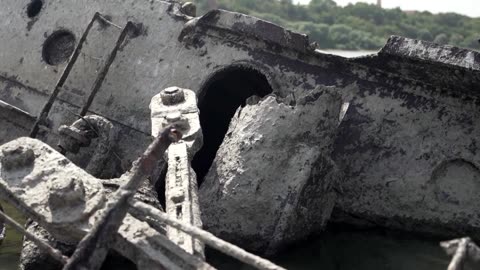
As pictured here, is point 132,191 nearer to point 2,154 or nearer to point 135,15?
point 2,154

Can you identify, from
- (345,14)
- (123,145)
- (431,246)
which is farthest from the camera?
(345,14)

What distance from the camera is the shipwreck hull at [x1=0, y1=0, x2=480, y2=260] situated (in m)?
5.75

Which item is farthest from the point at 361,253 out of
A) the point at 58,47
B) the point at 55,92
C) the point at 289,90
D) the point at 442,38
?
the point at 442,38

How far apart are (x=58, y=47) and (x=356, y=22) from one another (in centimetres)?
5014

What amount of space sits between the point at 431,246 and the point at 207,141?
335 centimetres

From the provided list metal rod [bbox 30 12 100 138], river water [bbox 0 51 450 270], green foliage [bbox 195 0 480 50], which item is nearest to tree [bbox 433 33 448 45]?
green foliage [bbox 195 0 480 50]

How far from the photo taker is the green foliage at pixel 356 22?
47.4 meters

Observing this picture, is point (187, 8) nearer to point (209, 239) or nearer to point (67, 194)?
point (67, 194)

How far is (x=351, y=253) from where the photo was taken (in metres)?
5.59

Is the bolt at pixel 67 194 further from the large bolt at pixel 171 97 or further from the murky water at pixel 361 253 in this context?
the large bolt at pixel 171 97

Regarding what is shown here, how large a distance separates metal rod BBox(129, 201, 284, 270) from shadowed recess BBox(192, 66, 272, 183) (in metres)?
3.92

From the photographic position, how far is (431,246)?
5.75 m

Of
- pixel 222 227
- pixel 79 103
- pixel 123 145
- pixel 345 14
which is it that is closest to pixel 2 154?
pixel 222 227

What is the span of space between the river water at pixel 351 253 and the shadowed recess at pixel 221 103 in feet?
7.71
